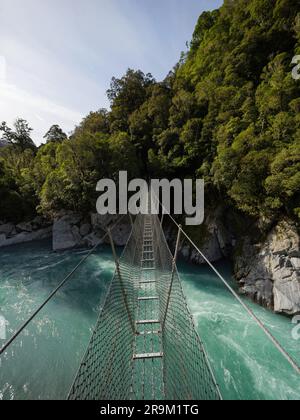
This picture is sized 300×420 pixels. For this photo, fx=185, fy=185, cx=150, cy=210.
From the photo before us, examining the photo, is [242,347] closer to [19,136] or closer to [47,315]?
[47,315]

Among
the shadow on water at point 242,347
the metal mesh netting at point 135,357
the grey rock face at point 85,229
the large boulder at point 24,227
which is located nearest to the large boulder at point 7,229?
the large boulder at point 24,227

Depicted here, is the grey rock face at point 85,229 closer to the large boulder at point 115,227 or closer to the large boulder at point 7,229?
the large boulder at point 115,227

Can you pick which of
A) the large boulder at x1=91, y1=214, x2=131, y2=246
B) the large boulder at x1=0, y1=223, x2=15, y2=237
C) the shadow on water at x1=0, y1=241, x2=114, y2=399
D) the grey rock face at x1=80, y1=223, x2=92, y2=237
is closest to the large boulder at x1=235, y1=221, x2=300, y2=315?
the shadow on water at x1=0, y1=241, x2=114, y2=399

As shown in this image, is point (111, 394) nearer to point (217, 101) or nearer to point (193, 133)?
point (193, 133)

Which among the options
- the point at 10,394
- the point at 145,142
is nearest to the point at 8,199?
the point at 145,142

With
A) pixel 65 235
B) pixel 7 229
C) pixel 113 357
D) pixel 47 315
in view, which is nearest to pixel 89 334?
pixel 47 315

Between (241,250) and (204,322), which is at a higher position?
(241,250)
